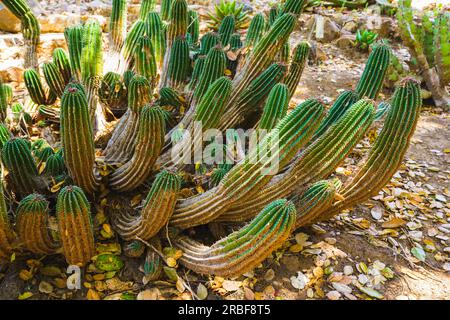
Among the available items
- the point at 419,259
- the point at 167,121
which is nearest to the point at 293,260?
the point at 419,259

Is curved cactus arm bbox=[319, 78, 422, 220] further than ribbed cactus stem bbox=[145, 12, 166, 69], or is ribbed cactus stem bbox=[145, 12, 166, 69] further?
ribbed cactus stem bbox=[145, 12, 166, 69]

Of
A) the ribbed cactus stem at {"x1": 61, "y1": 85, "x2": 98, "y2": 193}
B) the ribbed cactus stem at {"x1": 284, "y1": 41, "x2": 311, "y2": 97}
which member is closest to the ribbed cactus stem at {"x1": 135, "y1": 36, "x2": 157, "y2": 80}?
the ribbed cactus stem at {"x1": 61, "y1": 85, "x2": 98, "y2": 193}

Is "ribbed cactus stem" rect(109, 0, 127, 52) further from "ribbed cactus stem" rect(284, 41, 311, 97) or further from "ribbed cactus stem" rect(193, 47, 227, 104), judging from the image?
"ribbed cactus stem" rect(284, 41, 311, 97)

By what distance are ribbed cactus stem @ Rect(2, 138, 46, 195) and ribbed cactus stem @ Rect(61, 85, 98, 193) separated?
20 cm

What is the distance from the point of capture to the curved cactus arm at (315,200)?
2.30 m

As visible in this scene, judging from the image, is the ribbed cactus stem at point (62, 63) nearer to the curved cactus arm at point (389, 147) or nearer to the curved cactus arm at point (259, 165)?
the curved cactus arm at point (259, 165)

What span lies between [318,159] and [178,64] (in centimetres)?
145

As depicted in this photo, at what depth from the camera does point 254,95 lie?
2.85 metres

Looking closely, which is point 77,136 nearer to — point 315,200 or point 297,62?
point 315,200

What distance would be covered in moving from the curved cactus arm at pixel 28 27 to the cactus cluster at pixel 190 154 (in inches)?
0.7

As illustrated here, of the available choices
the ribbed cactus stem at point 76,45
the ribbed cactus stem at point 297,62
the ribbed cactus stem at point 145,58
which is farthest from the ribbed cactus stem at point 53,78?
the ribbed cactus stem at point 297,62

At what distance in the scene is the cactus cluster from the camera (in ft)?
6.74

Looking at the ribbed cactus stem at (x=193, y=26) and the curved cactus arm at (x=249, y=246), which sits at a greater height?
the ribbed cactus stem at (x=193, y=26)
